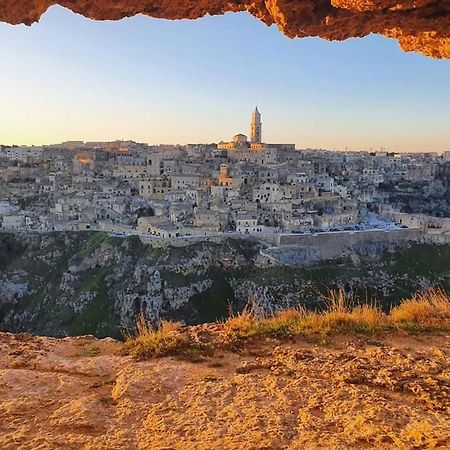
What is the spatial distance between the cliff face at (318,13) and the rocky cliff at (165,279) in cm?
2966

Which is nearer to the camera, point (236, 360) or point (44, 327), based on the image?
point (236, 360)

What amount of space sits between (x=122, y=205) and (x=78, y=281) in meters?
12.2

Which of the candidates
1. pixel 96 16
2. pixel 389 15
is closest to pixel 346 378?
pixel 389 15

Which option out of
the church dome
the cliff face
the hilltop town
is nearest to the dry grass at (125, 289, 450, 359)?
the cliff face

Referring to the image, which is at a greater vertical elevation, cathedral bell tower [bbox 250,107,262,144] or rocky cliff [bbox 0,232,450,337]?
cathedral bell tower [bbox 250,107,262,144]

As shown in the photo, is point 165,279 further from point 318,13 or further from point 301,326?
point 318,13

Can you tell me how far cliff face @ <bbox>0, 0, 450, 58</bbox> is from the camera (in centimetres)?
362

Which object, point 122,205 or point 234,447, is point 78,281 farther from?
point 234,447

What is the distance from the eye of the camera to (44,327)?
35094 mm

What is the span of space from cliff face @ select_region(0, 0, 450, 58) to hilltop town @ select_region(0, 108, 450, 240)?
35.2 metres

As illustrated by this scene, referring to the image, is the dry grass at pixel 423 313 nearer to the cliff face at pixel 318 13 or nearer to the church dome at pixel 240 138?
the cliff face at pixel 318 13

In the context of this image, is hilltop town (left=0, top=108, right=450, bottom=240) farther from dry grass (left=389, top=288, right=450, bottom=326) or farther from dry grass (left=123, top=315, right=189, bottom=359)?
dry grass (left=123, top=315, right=189, bottom=359)

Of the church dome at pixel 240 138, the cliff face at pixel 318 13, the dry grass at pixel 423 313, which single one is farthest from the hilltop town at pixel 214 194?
the cliff face at pixel 318 13

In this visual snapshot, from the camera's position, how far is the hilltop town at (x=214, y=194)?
44.3 metres
